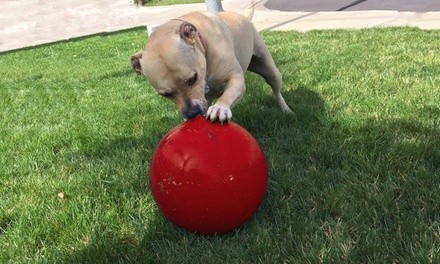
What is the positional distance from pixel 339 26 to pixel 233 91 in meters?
6.93

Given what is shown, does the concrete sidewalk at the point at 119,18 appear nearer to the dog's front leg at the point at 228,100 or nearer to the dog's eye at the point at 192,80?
the dog's front leg at the point at 228,100

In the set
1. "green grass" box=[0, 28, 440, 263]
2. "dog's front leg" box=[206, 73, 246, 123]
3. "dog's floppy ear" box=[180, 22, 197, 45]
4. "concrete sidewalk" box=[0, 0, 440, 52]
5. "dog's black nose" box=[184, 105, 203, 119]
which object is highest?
"dog's floppy ear" box=[180, 22, 197, 45]

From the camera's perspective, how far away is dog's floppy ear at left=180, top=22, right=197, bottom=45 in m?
3.48

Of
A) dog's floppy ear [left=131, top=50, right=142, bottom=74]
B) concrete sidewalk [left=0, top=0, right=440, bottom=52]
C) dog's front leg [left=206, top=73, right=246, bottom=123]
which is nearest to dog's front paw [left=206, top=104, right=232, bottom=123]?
dog's front leg [left=206, top=73, right=246, bottom=123]

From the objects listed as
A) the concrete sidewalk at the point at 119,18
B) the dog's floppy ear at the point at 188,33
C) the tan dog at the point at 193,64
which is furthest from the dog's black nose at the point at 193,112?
the concrete sidewalk at the point at 119,18

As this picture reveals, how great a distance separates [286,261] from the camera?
240 centimetres

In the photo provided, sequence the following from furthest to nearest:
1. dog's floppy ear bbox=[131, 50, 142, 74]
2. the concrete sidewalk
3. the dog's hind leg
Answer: the concrete sidewalk
the dog's hind leg
dog's floppy ear bbox=[131, 50, 142, 74]

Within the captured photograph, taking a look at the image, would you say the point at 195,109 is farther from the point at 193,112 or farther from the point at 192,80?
the point at 192,80

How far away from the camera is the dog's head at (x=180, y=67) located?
134 inches

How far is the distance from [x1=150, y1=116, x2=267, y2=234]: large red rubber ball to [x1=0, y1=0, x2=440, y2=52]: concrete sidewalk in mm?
7083

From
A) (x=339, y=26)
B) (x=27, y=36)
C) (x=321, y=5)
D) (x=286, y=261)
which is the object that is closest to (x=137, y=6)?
(x=27, y=36)

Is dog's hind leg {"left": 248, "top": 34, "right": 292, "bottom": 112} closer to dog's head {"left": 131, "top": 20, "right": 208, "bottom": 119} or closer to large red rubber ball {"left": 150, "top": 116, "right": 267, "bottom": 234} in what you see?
dog's head {"left": 131, "top": 20, "right": 208, "bottom": 119}

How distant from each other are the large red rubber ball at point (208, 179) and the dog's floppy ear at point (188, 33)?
0.97 m

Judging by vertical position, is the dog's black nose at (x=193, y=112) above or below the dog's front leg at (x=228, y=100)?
below
